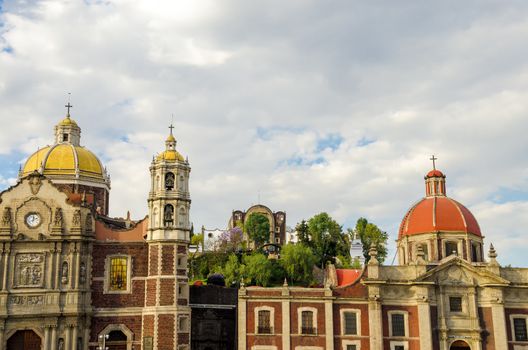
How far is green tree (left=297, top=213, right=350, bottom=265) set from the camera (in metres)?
71.6

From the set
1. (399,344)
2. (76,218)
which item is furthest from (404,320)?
(76,218)

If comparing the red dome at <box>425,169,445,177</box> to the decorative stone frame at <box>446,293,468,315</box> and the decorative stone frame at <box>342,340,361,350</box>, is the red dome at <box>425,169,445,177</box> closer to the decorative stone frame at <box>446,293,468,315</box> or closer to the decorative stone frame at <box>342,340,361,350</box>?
the decorative stone frame at <box>446,293,468,315</box>

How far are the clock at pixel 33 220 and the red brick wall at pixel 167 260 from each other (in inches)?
363

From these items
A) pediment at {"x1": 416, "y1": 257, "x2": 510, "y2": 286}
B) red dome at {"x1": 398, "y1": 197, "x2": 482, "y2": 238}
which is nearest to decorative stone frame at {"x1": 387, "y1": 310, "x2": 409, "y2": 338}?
pediment at {"x1": 416, "y1": 257, "x2": 510, "y2": 286}

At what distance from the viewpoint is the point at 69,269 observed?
41781 mm

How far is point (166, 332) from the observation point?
40.8m

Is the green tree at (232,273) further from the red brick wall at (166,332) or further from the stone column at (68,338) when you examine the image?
the stone column at (68,338)

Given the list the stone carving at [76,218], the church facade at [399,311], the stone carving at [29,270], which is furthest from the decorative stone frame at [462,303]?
the stone carving at [29,270]

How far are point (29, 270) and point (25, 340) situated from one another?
4710 millimetres

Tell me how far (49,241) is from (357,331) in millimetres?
22673

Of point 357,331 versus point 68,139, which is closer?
point 357,331

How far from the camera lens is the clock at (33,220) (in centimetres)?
4266

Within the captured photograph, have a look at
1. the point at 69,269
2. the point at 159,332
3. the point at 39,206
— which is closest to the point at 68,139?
the point at 39,206

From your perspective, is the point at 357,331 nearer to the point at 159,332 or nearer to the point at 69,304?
the point at 159,332
